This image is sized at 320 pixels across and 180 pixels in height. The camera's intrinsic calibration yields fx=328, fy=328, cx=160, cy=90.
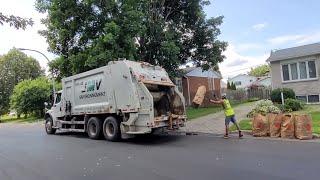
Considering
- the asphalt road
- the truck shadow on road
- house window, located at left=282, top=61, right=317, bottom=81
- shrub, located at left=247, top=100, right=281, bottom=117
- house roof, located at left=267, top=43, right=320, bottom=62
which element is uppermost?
house roof, located at left=267, top=43, right=320, bottom=62

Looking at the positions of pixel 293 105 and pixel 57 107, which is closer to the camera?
pixel 57 107

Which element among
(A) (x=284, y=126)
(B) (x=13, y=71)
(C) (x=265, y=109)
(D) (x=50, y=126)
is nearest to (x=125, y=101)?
(A) (x=284, y=126)

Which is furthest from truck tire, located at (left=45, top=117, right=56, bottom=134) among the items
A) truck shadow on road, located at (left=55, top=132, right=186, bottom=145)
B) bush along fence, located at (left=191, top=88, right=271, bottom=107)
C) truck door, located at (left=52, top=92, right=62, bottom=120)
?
bush along fence, located at (left=191, top=88, right=271, bottom=107)

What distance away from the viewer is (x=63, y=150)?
11508 mm

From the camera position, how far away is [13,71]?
59.6m

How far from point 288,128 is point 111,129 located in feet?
22.7

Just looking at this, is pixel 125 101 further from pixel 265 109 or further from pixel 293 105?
pixel 293 105

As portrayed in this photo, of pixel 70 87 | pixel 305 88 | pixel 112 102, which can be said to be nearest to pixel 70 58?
pixel 70 87

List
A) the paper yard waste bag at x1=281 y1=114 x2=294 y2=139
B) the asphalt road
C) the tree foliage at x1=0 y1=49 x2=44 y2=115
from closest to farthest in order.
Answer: the asphalt road
the paper yard waste bag at x1=281 y1=114 x2=294 y2=139
the tree foliage at x1=0 y1=49 x2=44 y2=115

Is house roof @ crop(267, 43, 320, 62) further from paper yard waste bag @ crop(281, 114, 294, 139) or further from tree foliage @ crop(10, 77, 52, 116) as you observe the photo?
tree foliage @ crop(10, 77, 52, 116)

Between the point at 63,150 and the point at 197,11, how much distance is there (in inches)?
615

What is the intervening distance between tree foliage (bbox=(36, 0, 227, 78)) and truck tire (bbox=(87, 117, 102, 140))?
3191mm

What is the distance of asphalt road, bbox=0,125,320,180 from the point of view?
6961 millimetres

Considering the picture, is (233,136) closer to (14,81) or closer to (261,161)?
(261,161)
